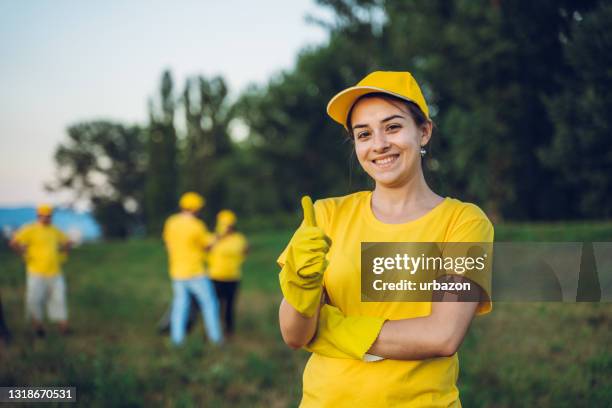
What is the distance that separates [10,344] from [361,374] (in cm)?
597

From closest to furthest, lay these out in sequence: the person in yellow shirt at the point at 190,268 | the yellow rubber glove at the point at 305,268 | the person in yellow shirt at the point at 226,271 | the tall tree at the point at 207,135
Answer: the yellow rubber glove at the point at 305,268
the person in yellow shirt at the point at 190,268
the person in yellow shirt at the point at 226,271
the tall tree at the point at 207,135

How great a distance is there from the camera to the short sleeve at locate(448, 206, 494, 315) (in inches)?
66.4

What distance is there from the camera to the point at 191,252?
7371 mm

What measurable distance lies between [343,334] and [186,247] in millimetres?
5940

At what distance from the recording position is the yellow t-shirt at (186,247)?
24.2 ft

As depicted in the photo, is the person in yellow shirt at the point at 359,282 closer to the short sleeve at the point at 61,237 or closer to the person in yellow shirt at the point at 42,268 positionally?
the person in yellow shirt at the point at 42,268

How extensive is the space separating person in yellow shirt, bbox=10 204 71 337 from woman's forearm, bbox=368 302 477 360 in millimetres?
7478

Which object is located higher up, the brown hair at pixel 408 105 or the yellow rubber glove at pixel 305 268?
the brown hair at pixel 408 105

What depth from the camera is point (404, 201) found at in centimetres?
187

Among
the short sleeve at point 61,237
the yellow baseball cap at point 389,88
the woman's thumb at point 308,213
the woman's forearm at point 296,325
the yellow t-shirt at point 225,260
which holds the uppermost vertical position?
the yellow baseball cap at point 389,88

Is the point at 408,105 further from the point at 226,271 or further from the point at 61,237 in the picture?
the point at 61,237

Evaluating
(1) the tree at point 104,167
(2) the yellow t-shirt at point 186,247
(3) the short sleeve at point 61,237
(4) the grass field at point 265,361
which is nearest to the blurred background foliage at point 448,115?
(4) the grass field at point 265,361

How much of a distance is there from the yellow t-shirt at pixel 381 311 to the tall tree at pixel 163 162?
37076 mm

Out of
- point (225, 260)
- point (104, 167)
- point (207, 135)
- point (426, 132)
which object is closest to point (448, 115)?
point (225, 260)
